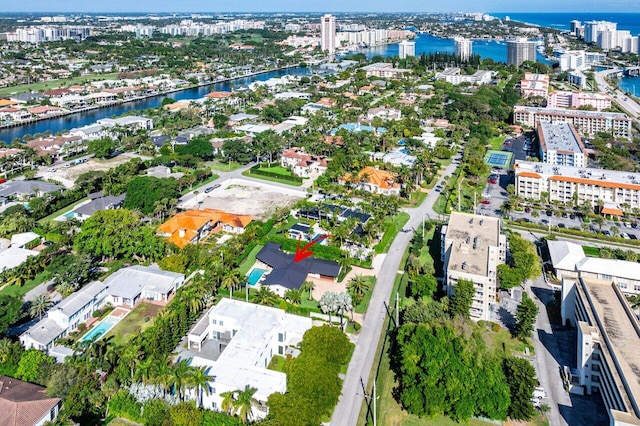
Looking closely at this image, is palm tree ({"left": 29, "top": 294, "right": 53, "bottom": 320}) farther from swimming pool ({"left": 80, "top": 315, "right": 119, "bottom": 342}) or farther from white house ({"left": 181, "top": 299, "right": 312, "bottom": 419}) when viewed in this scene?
white house ({"left": 181, "top": 299, "right": 312, "bottom": 419})

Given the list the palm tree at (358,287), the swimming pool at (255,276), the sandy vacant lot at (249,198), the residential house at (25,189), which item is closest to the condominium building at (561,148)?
the sandy vacant lot at (249,198)

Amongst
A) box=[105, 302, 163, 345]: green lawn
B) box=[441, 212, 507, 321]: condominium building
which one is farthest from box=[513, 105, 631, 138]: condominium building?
box=[105, 302, 163, 345]: green lawn

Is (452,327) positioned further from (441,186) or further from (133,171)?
(133,171)

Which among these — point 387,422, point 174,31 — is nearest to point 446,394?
point 387,422

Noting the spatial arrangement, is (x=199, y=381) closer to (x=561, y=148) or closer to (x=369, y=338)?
(x=369, y=338)

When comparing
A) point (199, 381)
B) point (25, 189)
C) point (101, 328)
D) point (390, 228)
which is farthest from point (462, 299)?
point (25, 189)

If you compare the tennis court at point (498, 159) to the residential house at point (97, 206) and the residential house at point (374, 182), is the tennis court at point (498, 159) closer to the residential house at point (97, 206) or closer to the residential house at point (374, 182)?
the residential house at point (374, 182)
